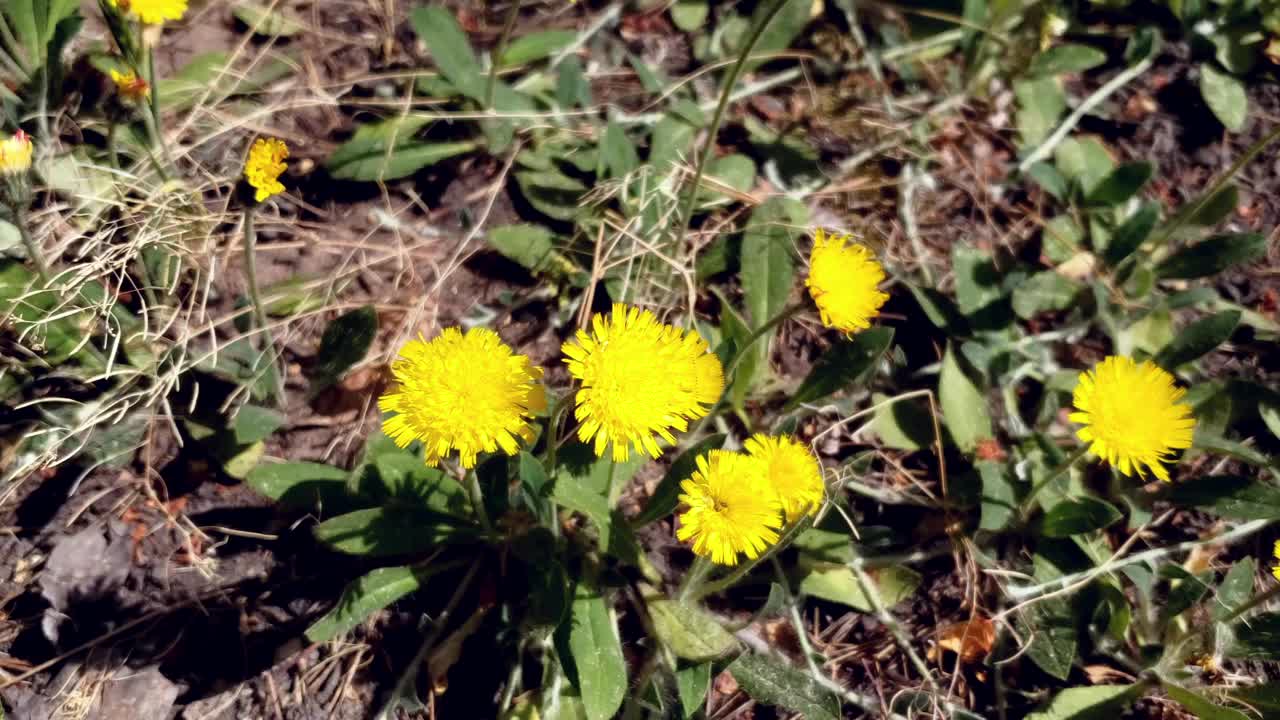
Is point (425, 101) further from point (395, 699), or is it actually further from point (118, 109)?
point (395, 699)

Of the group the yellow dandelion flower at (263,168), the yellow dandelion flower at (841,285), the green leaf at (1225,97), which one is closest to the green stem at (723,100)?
the yellow dandelion flower at (841,285)

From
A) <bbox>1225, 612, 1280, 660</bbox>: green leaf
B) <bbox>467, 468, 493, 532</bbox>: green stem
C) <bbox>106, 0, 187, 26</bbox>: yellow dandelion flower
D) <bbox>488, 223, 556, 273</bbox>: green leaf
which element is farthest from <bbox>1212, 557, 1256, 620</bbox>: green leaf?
<bbox>106, 0, 187, 26</bbox>: yellow dandelion flower

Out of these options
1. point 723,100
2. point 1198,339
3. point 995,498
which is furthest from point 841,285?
point 1198,339

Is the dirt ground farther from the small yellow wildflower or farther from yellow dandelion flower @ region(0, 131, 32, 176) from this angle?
yellow dandelion flower @ region(0, 131, 32, 176)

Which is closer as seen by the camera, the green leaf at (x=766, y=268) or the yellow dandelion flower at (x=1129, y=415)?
the yellow dandelion flower at (x=1129, y=415)

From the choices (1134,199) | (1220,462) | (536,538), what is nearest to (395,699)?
(536,538)

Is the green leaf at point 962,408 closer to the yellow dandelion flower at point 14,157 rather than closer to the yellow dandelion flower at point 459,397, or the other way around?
the yellow dandelion flower at point 459,397
